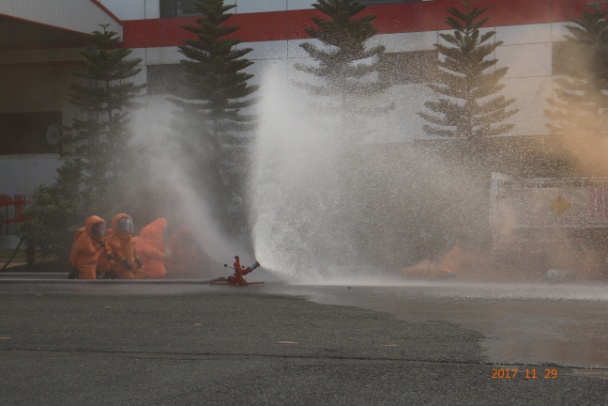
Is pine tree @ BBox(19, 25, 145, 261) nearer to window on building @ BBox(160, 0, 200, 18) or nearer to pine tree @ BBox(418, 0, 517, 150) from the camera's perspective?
window on building @ BBox(160, 0, 200, 18)

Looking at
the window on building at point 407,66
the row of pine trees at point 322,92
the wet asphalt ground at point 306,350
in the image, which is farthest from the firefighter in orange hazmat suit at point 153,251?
the window on building at point 407,66

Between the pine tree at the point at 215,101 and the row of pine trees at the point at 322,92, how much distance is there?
0.12ft

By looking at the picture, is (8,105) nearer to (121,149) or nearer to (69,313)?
(121,149)

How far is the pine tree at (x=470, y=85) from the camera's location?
2841 centimetres

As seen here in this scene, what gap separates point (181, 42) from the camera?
1229 inches

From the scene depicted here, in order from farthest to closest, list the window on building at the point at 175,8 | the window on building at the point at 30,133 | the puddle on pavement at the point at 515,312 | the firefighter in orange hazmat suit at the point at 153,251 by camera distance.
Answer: the window on building at the point at 30,133 → the window on building at the point at 175,8 → the firefighter in orange hazmat suit at the point at 153,251 → the puddle on pavement at the point at 515,312

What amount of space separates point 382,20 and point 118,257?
16777 millimetres

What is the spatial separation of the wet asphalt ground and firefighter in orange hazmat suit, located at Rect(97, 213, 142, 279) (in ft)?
13.5

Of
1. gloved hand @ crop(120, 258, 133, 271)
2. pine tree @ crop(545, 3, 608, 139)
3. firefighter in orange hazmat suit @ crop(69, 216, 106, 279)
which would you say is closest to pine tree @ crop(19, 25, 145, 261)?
firefighter in orange hazmat suit @ crop(69, 216, 106, 279)

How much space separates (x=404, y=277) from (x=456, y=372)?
1065 cm

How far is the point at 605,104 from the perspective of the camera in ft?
92.9

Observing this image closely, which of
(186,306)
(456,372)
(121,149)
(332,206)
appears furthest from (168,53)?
(456,372)

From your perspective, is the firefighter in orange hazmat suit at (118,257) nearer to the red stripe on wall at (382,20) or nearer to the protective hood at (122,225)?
the protective hood at (122,225)

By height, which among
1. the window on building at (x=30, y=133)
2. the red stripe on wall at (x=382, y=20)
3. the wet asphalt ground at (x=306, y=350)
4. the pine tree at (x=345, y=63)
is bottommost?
the wet asphalt ground at (x=306, y=350)
